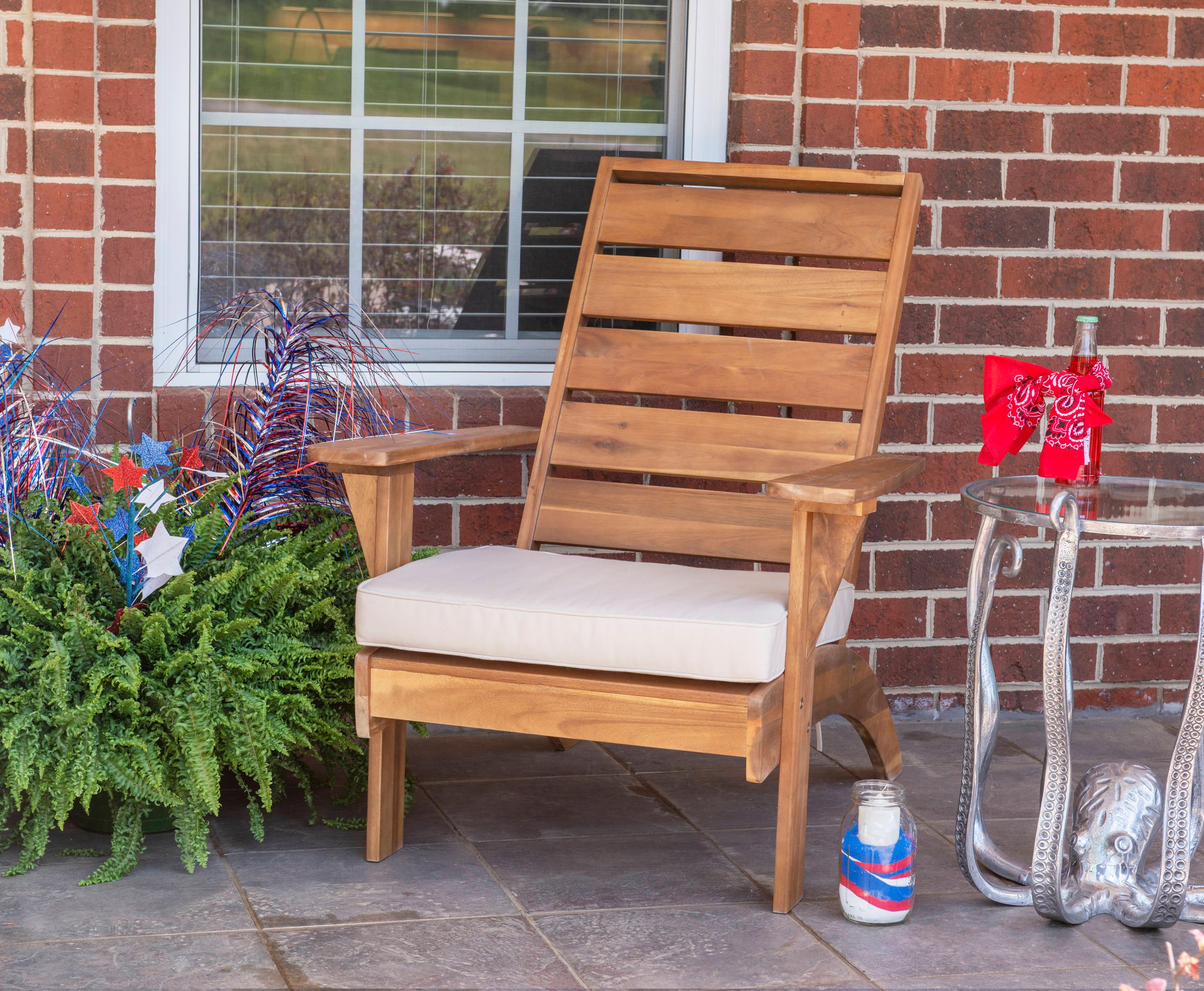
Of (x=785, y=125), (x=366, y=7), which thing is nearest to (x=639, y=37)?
(x=785, y=125)

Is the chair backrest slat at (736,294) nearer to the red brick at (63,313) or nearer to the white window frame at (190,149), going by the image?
the white window frame at (190,149)

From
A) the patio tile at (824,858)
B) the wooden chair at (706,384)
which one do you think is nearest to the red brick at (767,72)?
the wooden chair at (706,384)

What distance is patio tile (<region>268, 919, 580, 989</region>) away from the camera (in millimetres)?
1812

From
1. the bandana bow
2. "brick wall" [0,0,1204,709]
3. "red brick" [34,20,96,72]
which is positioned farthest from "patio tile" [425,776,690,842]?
"red brick" [34,20,96,72]

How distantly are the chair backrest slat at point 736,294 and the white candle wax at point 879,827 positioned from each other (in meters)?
0.93

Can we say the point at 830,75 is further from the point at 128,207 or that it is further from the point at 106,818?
the point at 106,818

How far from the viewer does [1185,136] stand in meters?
3.03

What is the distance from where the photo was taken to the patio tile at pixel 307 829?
2281mm

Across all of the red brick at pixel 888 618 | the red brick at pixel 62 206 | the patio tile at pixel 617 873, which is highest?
the red brick at pixel 62 206

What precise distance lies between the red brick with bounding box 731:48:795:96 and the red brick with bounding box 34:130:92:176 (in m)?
1.30

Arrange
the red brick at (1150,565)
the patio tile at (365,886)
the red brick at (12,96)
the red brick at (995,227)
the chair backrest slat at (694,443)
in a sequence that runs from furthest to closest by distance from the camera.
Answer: the red brick at (1150,565), the red brick at (995,227), the red brick at (12,96), the chair backrest slat at (694,443), the patio tile at (365,886)

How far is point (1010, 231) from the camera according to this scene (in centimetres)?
299

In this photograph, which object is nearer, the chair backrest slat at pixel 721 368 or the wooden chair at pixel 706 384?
the wooden chair at pixel 706 384

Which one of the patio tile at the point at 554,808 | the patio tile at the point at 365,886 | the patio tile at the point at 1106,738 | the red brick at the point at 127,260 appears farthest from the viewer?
the patio tile at the point at 1106,738
